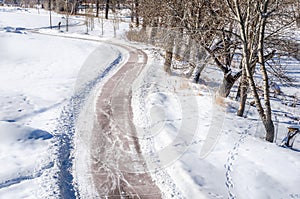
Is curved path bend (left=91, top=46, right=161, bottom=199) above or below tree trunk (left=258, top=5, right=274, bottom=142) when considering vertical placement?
below

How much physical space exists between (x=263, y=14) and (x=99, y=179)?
540cm

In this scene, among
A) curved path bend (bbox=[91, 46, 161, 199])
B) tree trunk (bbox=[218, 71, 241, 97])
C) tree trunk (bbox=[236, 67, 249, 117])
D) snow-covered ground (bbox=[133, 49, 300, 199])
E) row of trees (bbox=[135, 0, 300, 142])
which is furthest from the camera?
tree trunk (bbox=[218, 71, 241, 97])

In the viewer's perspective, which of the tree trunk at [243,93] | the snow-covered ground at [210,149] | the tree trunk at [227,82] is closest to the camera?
the snow-covered ground at [210,149]

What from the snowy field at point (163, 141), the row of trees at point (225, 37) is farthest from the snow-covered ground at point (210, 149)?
the row of trees at point (225, 37)

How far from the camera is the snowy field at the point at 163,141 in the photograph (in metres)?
5.90

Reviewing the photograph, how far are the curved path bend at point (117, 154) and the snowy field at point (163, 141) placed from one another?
260 mm

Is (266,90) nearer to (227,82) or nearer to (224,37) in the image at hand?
(224,37)

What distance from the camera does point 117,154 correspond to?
7.38 metres

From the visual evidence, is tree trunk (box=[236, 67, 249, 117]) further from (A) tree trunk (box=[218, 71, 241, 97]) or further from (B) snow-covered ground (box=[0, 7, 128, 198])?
(B) snow-covered ground (box=[0, 7, 128, 198])

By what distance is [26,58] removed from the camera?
20.5 m

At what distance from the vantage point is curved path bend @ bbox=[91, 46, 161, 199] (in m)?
6.00

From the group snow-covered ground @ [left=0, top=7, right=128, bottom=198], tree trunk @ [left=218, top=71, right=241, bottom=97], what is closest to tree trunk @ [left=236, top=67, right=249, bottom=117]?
tree trunk @ [left=218, top=71, right=241, bottom=97]

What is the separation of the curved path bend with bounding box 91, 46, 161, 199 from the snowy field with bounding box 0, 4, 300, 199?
0.26 m

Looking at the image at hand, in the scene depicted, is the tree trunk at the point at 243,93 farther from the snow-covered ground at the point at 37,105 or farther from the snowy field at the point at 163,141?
the snow-covered ground at the point at 37,105
